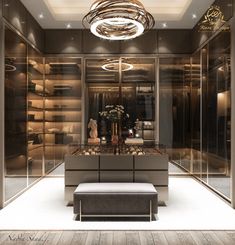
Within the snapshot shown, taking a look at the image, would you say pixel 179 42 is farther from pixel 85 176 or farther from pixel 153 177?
pixel 85 176

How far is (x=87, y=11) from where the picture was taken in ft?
24.4

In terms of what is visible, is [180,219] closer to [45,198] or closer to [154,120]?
[45,198]

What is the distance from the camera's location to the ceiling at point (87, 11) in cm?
688

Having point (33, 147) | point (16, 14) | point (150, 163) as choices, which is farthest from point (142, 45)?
point (150, 163)

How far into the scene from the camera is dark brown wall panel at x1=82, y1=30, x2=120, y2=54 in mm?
8039

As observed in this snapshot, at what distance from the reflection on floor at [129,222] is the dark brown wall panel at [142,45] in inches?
128

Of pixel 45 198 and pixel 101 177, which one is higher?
pixel 101 177

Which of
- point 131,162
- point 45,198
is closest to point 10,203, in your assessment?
point 45,198

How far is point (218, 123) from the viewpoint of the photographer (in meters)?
6.05

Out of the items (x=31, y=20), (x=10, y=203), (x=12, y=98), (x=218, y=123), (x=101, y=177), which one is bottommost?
(x=10, y=203)

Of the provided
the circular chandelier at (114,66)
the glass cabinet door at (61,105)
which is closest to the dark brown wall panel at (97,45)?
the circular chandelier at (114,66)

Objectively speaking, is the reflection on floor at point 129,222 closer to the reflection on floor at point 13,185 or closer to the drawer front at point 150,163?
the reflection on floor at point 13,185

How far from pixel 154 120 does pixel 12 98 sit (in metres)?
3.55

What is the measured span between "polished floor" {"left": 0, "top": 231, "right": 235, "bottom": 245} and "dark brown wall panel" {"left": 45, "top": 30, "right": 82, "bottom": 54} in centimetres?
491
